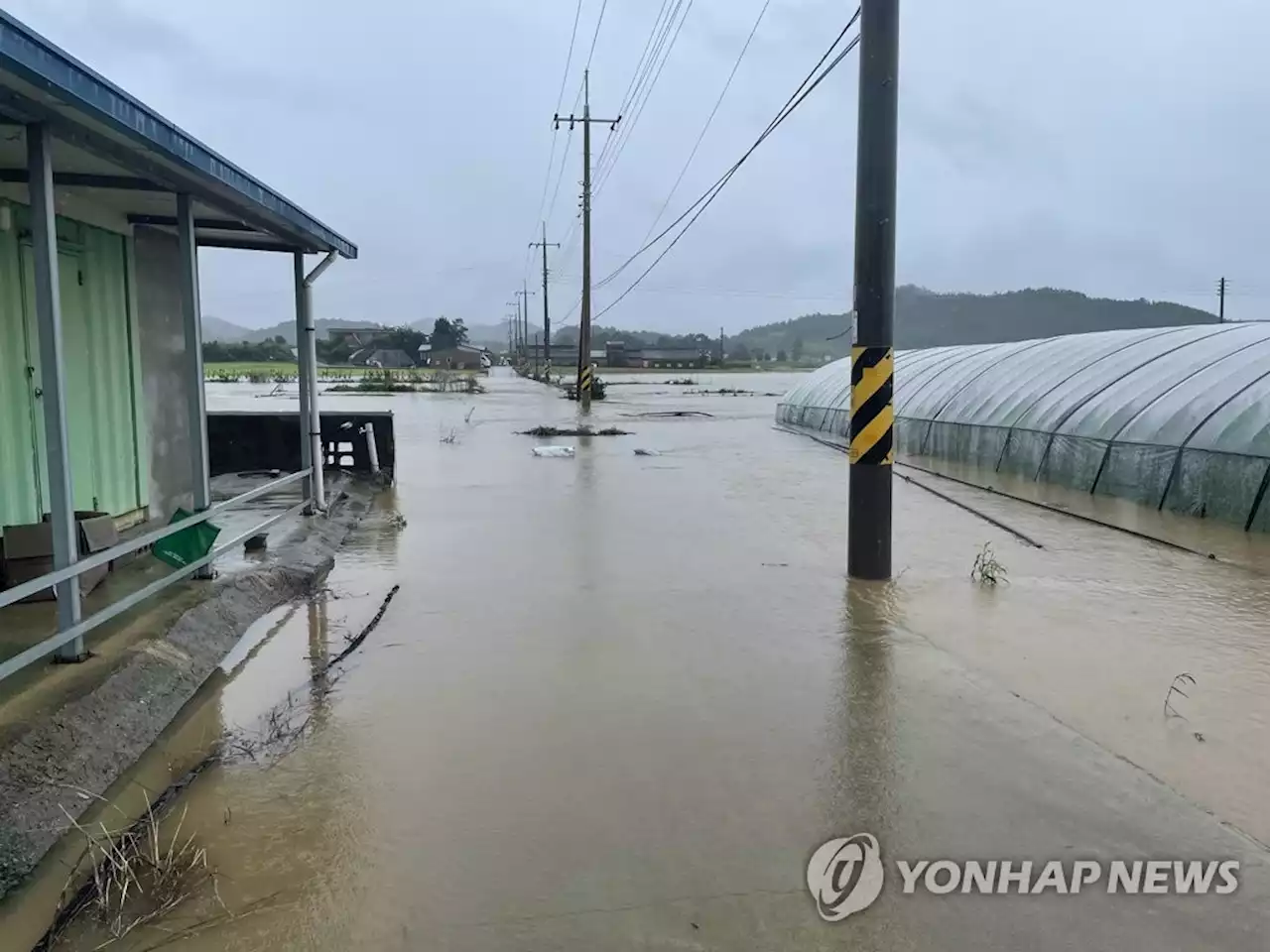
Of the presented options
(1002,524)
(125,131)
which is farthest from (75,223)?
(1002,524)

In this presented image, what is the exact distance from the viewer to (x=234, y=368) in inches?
3221

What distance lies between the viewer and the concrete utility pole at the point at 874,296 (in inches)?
316

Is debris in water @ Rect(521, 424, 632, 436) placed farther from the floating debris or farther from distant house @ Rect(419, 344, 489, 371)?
distant house @ Rect(419, 344, 489, 371)

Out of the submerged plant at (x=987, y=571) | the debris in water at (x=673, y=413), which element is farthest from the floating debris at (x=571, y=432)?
the submerged plant at (x=987, y=571)

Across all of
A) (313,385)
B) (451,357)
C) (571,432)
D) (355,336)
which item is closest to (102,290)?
(313,385)

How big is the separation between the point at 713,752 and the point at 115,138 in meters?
4.67

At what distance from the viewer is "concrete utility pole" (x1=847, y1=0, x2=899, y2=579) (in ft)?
26.3

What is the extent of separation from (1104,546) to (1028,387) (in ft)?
27.2

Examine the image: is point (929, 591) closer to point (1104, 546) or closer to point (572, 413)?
point (1104, 546)

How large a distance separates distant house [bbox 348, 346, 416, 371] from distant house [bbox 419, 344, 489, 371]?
2665mm

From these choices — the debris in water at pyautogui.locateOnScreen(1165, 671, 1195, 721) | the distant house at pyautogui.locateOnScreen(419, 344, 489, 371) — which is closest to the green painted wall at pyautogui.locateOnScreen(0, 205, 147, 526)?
the debris in water at pyautogui.locateOnScreen(1165, 671, 1195, 721)

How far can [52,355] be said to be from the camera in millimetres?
4844

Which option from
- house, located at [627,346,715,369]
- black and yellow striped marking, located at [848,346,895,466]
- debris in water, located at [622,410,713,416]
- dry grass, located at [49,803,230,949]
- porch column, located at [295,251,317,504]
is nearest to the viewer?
dry grass, located at [49,803,230,949]

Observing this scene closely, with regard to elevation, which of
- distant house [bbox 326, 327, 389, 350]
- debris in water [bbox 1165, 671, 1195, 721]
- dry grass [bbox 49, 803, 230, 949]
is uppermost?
distant house [bbox 326, 327, 389, 350]
